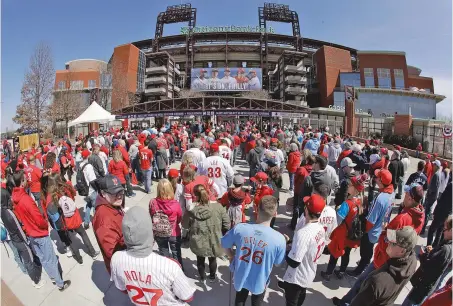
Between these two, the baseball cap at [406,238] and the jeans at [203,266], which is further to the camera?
the jeans at [203,266]

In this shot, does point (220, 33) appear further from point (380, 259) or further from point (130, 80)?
point (380, 259)

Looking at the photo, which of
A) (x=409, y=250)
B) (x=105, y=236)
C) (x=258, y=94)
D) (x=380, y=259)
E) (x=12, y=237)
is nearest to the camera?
(x=409, y=250)

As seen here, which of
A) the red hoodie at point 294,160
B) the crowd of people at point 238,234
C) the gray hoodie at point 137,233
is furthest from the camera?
the red hoodie at point 294,160

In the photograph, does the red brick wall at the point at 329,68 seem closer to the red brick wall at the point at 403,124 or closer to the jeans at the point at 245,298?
the red brick wall at the point at 403,124

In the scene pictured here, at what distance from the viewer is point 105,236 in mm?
2562

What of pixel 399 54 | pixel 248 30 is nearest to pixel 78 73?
pixel 248 30

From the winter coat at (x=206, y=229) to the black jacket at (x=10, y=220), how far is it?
2.44 metres

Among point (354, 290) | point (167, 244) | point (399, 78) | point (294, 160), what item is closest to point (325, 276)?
point (354, 290)

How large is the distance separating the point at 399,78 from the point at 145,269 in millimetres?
78849

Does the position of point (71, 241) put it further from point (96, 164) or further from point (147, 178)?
point (147, 178)

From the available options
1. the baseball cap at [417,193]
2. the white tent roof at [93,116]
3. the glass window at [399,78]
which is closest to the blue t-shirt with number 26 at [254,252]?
the baseball cap at [417,193]

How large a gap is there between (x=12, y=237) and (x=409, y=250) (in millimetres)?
4853

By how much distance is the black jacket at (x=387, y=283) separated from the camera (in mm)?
1958

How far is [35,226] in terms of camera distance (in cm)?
344
